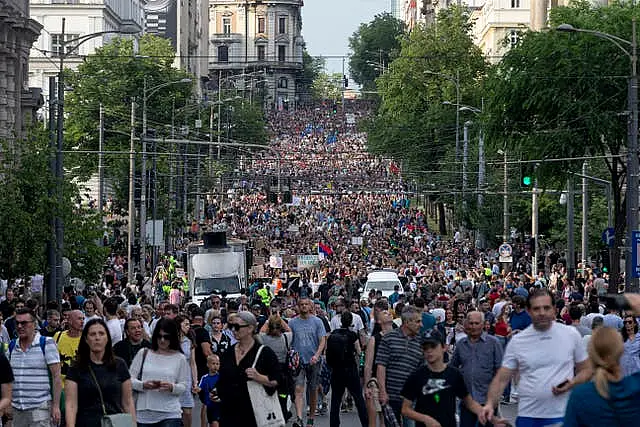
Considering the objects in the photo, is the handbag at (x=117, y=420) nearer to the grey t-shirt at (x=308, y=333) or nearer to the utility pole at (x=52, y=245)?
the grey t-shirt at (x=308, y=333)

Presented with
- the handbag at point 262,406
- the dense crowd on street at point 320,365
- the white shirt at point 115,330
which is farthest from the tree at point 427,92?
the handbag at point 262,406

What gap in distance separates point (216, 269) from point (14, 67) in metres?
16.5

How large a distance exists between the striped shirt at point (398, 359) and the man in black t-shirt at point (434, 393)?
2.93m

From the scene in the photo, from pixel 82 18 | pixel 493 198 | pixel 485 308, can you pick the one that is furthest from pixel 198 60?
pixel 485 308

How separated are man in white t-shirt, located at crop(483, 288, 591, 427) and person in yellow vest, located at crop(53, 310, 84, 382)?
5.38 meters

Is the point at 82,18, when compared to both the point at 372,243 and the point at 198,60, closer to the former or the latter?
the point at 372,243

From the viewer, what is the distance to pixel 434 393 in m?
13.0

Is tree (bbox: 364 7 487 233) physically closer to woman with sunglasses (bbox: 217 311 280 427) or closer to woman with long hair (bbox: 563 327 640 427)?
woman with sunglasses (bbox: 217 311 280 427)

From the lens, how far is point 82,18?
10394 cm

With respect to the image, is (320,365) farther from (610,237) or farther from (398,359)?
(610,237)

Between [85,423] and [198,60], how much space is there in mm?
152322

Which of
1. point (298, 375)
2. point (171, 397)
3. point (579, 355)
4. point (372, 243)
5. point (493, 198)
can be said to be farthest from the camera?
point (372, 243)

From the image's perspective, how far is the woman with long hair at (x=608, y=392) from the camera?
879cm

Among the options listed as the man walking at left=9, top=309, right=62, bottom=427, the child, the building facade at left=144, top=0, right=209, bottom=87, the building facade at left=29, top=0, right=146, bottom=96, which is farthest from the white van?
the building facade at left=144, top=0, right=209, bottom=87
